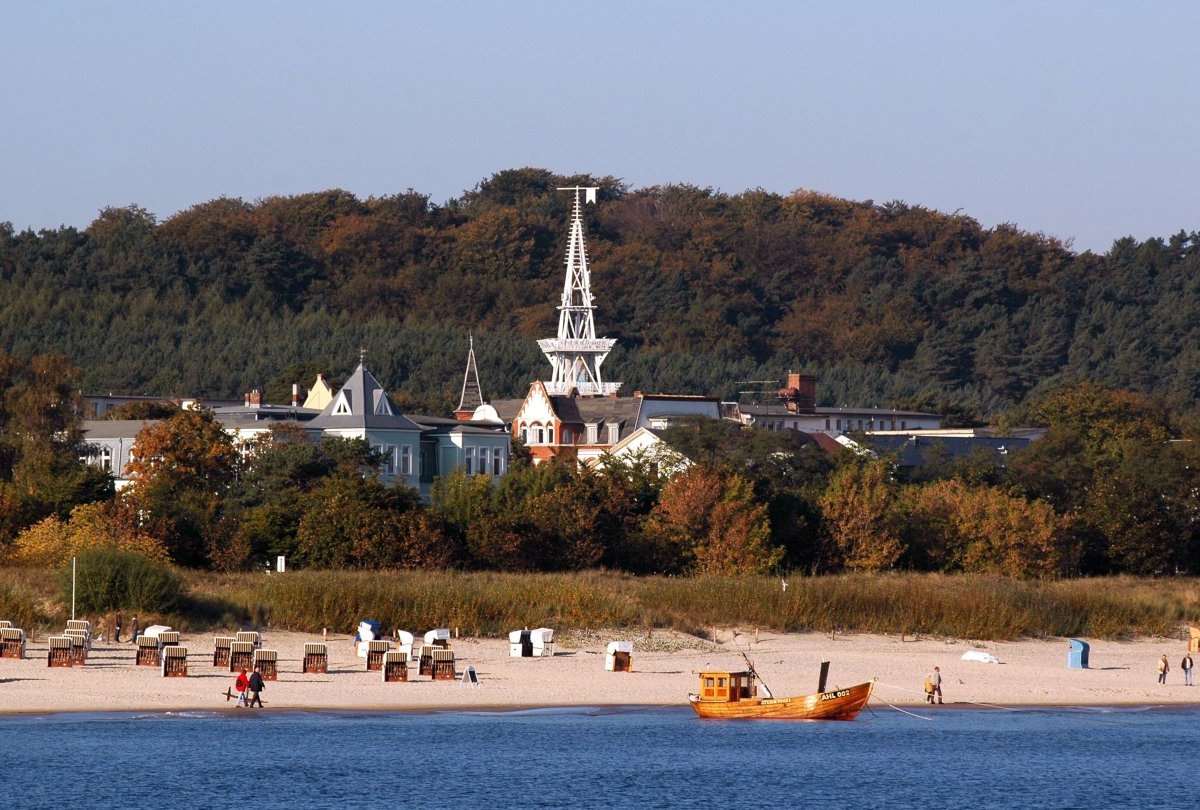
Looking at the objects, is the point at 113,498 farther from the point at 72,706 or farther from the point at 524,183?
the point at 524,183

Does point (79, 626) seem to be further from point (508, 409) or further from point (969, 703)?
point (508, 409)

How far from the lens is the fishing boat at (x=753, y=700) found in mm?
44250

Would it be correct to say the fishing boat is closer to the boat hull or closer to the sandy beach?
the boat hull

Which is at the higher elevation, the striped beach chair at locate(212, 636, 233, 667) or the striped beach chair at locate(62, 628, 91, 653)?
the striped beach chair at locate(62, 628, 91, 653)

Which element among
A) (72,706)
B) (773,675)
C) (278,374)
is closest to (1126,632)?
(773,675)

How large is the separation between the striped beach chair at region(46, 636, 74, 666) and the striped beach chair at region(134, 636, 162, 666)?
5.48ft

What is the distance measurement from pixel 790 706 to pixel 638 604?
10992 mm

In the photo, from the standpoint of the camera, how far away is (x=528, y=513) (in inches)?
2665

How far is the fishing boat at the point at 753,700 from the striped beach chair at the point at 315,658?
8860mm

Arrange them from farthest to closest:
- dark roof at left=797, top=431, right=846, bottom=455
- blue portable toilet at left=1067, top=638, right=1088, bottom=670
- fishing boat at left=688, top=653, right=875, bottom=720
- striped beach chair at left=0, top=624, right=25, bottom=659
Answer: dark roof at left=797, top=431, right=846, bottom=455 → blue portable toilet at left=1067, top=638, right=1088, bottom=670 → striped beach chair at left=0, top=624, right=25, bottom=659 → fishing boat at left=688, top=653, right=875, bottom=720

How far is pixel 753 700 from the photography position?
146 feet

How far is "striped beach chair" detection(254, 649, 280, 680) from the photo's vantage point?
44.7 meters

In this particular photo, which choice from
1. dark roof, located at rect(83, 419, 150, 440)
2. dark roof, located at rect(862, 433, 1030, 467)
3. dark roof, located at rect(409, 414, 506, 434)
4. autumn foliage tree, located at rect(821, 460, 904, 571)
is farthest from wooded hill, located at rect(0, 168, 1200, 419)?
autumn foliage tree, located at rect(821, 460, 904, 571)

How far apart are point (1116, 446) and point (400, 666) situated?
2355 inches
